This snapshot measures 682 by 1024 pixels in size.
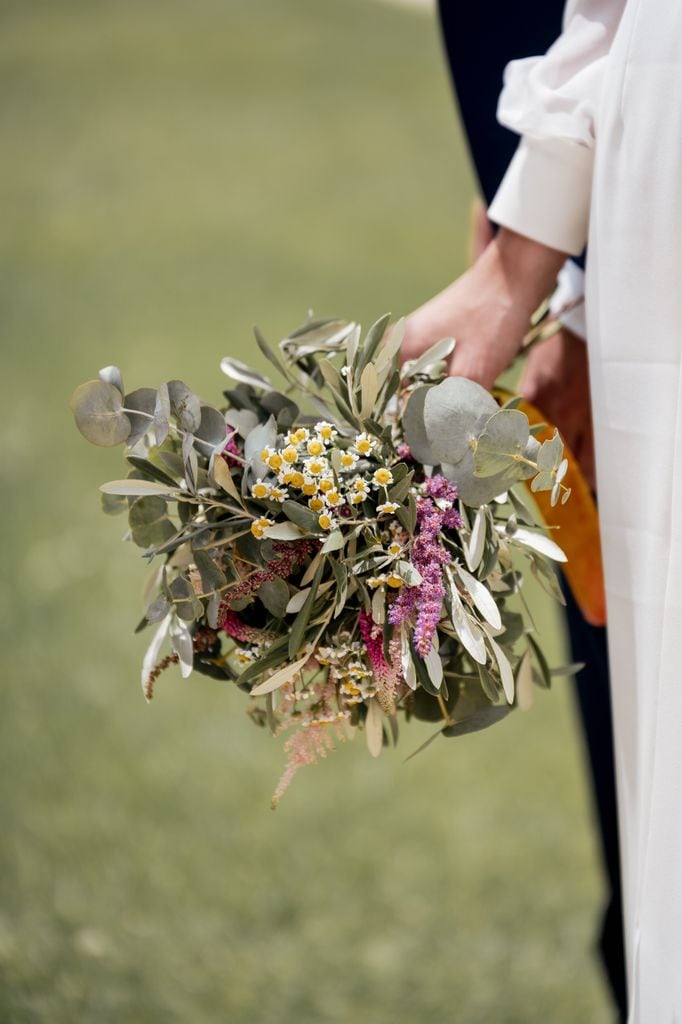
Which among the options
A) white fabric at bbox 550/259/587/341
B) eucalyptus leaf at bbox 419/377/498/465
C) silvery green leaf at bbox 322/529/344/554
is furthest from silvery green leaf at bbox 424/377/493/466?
white fabric at bbox 550/259/587/341

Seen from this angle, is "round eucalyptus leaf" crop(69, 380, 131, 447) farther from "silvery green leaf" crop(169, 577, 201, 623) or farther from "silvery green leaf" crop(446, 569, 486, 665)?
"silvery green leaf" crop(446, 569, 486, 665)

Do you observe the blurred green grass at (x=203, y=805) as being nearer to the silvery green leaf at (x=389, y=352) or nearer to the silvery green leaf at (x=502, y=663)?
the silvery green leaf at (x=502, y=663)

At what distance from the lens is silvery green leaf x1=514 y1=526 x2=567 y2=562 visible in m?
0.75

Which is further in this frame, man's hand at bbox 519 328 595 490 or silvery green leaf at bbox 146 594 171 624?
man's hand at bbox 519 328 595 490

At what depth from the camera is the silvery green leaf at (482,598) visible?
731 mm

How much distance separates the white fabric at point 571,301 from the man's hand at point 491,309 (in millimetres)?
149

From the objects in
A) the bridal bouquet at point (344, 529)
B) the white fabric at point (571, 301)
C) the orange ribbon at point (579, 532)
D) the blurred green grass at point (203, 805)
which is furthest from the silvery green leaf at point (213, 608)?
the blurred green grass at point (203, 805)

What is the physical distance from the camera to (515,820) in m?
1.90

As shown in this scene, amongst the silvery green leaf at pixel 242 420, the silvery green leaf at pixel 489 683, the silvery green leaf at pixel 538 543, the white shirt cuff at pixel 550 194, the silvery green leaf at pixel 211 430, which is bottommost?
the silvery green leaf at pixel 489 683

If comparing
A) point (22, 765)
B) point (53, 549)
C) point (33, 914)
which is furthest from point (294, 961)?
point (53, 549)

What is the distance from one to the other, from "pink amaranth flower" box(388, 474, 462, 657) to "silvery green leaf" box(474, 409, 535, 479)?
4 cm

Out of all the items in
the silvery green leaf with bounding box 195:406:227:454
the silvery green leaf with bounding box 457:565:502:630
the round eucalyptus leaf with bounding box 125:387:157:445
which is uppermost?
the round eucalyptus leaf with bounding box 125:387:157:445

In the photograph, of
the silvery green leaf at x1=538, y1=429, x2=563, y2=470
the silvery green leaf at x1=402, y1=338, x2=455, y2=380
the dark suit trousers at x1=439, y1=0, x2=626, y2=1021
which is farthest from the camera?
the dark suit trousers at x1=439, y1=0, x2=626, y2=1021

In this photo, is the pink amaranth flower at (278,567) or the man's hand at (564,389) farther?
the man's hand at (564,389)
